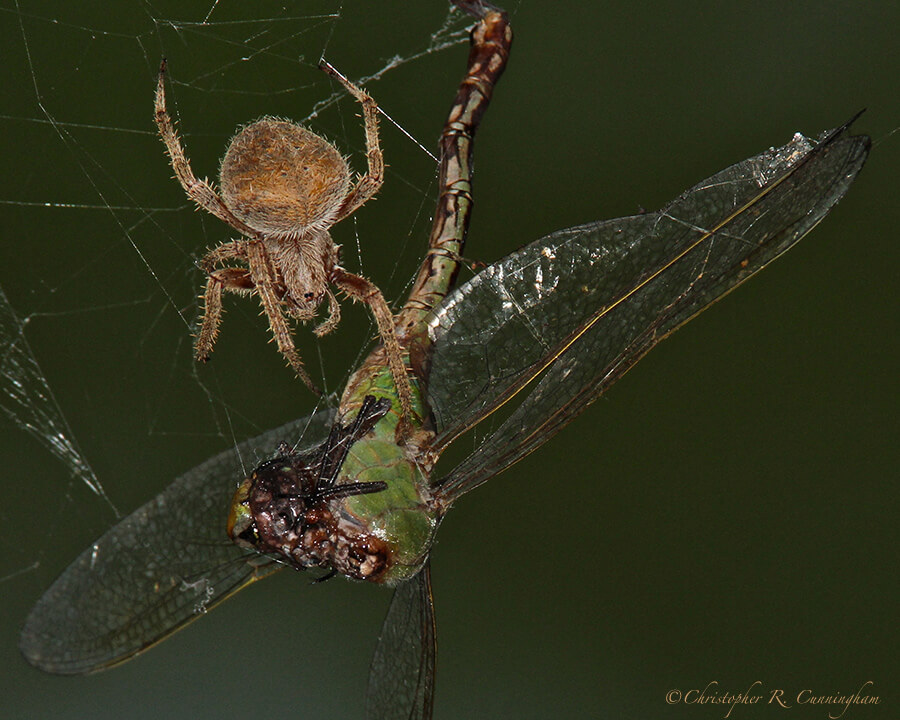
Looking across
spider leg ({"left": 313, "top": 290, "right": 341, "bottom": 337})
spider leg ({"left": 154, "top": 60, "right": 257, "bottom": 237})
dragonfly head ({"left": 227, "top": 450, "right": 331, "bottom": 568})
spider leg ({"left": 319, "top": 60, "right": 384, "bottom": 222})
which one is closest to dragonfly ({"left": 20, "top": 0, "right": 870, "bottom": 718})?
dragonfly head ({"left": 227, "top": 450, "right": 331, "bottom": 568})

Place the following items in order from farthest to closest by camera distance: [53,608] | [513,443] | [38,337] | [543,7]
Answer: [38,337]
[543,7]
[53,608]
[513,443]

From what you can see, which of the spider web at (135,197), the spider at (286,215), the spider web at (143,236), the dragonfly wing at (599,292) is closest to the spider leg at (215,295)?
the spider at (286,215)

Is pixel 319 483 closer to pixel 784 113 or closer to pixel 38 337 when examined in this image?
pixel 38 337

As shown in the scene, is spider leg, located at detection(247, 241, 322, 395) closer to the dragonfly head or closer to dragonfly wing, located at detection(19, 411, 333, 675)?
dragonfly wing, located at detection(19, 411, 333, 675)

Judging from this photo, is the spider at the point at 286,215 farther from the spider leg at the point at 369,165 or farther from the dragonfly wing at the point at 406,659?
the dragonfly wing at the point at 406,659

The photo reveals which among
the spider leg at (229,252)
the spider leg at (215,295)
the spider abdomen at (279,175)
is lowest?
the spider leg at (215,295)

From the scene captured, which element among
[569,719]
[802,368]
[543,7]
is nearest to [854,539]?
[802,368]
